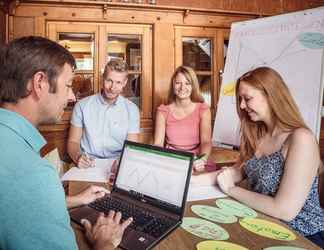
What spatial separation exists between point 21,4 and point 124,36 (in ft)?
2.91

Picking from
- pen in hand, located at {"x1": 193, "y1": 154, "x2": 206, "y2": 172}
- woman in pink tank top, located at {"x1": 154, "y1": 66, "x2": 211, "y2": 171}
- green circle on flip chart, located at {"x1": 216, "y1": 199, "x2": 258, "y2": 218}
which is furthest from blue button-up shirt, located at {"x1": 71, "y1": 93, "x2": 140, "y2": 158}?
green circle on flip chart, located at {"x1": 216, "y1": 199, "x2": 258, "y2": 218}

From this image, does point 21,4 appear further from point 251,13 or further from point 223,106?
point 251,13

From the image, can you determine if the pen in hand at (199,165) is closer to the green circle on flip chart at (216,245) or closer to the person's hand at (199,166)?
the person's hand at (199,166)

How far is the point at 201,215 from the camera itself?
2.97ft

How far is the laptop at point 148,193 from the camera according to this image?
32.0 inches

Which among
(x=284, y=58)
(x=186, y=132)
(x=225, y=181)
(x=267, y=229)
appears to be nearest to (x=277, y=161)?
(x=225, y=181)

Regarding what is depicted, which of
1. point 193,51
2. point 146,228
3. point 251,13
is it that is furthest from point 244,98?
point 251,13

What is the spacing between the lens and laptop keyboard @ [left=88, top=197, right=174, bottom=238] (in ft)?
2.62

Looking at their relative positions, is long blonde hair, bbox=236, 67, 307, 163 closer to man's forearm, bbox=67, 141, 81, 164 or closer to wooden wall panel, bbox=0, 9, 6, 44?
man's forearm, bbox=67, 141, 81, 164

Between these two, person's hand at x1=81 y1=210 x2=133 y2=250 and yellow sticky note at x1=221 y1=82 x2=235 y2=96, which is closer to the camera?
person's hand at x1=81 y1=210 x2=133 y2=250

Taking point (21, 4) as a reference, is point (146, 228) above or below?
below

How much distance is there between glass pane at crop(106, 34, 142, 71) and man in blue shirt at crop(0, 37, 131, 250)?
192 centimetres

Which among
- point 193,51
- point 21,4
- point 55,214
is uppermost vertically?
point 21,4

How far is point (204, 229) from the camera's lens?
0.81 m
